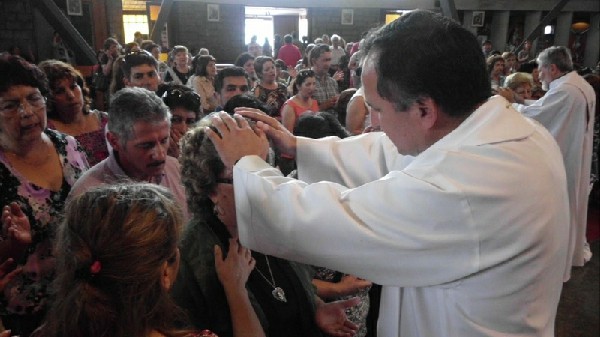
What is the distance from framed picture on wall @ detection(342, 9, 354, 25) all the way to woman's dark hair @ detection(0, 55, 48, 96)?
44.4 feet

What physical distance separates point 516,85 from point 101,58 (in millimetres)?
5302

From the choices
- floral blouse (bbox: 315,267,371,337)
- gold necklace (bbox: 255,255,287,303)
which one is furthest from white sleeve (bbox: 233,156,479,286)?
floral blouse (bbox: 315,267,371,337)

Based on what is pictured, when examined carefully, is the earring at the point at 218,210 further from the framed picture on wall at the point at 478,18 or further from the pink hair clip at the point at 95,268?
the framed picture on wall at the point at 478,18

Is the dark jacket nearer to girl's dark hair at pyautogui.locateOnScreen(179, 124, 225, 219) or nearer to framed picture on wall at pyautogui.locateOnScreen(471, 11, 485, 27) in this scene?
girl's dark hair at pyautogui.locateOnScreen(179, 124, 225, 219)

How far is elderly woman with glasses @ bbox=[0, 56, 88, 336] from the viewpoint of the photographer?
1.87 metres

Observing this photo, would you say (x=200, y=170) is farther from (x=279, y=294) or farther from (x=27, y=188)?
(x=27, y=188)

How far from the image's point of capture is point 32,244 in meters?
1.91

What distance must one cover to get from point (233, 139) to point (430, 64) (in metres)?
0.55

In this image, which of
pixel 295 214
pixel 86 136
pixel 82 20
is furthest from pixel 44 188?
pixel 82 20

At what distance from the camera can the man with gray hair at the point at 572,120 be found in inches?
168

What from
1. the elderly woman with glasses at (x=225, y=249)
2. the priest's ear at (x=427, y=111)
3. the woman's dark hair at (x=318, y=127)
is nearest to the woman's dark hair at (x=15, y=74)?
the elderly woman with glasses at (x=225, y=249)

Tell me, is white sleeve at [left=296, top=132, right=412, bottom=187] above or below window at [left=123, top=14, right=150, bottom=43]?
below

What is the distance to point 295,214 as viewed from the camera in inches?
49.5

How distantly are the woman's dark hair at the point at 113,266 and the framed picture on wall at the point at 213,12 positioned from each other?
538 inches
